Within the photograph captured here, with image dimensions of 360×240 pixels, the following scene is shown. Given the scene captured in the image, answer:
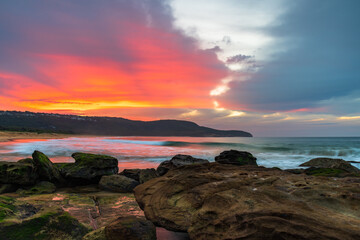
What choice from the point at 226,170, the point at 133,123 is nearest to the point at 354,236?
the point at 226,170

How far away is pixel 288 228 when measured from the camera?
2910 mm

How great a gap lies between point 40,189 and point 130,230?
19.0 feet

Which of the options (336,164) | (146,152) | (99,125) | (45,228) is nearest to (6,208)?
(45,228)

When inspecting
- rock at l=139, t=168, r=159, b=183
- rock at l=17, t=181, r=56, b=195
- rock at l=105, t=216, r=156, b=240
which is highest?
rock at l=105, t=216, r=156, b=240

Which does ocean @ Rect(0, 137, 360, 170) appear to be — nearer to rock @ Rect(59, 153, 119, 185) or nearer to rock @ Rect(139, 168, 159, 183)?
rock @ Rect(59, 153, 119, 185)

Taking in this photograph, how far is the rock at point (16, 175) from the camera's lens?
7.91m

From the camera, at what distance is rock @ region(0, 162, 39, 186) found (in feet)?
26.0

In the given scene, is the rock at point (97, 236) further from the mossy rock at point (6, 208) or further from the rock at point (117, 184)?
the rock at point (117, 184)

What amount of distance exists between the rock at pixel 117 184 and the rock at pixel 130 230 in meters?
4.85

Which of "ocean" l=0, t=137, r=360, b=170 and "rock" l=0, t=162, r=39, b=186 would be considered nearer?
"rock" l=0, t=162, r=39, b=186

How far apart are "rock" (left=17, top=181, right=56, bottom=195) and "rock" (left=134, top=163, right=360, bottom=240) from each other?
4219 mm

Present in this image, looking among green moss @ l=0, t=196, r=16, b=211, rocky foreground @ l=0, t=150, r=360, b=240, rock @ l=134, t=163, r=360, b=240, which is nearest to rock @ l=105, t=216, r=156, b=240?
rocky foreground @ l=0, t=150, r=360, b=240

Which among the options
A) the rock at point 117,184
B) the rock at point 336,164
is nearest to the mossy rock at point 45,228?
the rock at point 117,184

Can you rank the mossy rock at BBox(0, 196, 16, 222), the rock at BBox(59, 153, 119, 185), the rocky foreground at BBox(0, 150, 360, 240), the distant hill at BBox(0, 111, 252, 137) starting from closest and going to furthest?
1. the rocky foreground at BBox(0, 150, 360, 240)
2. the mossy rock at BBox(0, 196, 16, 222)
3. the rock at BBox(59, 153, 119, 185)
4. the distant hill at BBox(0, 111, 252, 137)
